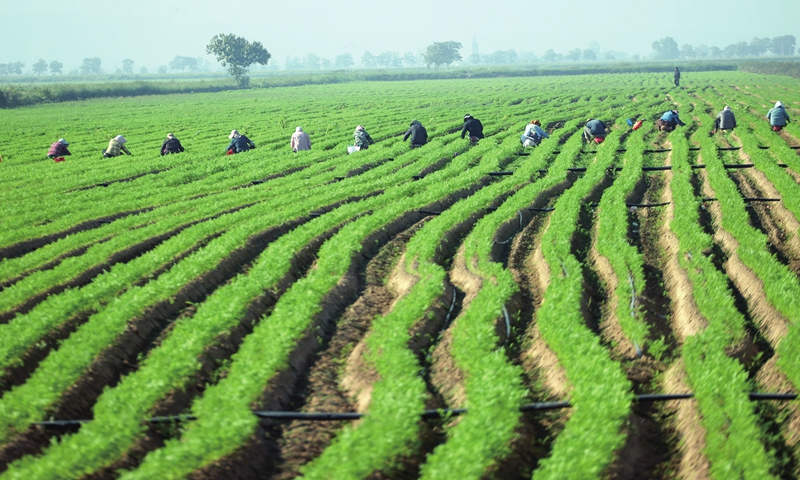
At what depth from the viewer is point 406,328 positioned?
28.3ft

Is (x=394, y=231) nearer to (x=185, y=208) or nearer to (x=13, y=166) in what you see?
(x=185, y=208)

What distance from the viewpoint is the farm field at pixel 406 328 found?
609 cm

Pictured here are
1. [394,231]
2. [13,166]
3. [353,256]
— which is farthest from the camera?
[13,166]

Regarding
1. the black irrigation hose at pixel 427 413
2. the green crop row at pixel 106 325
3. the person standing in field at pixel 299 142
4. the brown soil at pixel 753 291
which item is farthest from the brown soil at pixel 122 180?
the brown soil at pixel 753 291

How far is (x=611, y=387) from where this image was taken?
6.86 metres

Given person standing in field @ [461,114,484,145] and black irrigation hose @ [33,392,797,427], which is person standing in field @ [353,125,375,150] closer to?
person standing in field @ [461,114,484,145]

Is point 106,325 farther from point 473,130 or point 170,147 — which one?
point 473,130

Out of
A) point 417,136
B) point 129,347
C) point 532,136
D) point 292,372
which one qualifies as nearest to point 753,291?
point 292,372

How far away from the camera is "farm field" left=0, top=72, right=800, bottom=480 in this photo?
6090mm

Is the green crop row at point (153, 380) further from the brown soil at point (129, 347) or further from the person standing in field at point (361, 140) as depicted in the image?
the person standing in field at point (361, 140)

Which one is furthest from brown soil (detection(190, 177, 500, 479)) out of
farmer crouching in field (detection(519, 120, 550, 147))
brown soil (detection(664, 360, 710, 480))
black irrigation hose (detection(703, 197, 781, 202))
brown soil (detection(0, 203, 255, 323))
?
farmer crouching in field (detection(519, 120, 550, 147))

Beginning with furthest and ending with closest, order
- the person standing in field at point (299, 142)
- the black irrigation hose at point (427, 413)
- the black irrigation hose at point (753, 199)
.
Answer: the person standing in field at point (299, 142), the black irrigation hose at point (753, 199), the black irrigation hose at point (427, 413)

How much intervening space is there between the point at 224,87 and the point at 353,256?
3755 inches

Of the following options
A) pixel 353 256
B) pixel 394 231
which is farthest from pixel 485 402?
pixel 394 231
